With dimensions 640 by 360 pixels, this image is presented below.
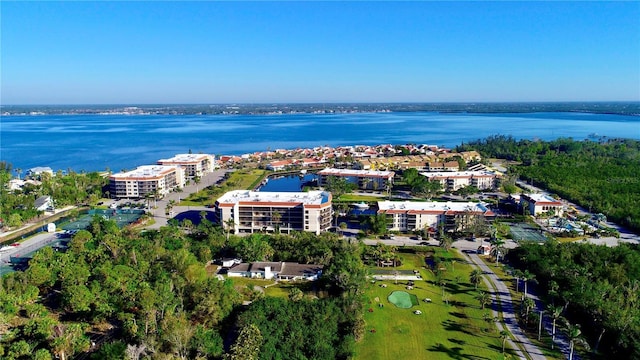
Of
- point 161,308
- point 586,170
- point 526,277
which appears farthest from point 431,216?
point 586,170

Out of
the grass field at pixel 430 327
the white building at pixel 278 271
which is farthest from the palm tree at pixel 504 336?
the white building at pixel 278 271

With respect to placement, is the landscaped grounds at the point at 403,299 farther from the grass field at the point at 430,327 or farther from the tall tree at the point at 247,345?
the tall tree at the point at 247,345

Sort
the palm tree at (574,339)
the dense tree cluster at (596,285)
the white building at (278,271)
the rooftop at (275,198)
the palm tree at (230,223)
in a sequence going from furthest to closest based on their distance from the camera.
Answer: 1. the rooftop at (275,198)
2. the palm tree at (230,223)
3. the white building at (278,271)
4. the dense tree cluster at (596,285)
5. the palm tree at (574,339)

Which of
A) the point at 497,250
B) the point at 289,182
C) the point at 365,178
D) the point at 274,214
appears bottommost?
the point at 497,250

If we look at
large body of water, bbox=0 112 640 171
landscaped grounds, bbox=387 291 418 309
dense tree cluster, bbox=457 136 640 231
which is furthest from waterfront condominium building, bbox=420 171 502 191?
large body of water, bbox=0 112 640 171

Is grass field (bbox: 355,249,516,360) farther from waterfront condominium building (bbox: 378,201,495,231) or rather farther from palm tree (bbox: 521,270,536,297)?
waterfront condominium building (bbox: 378,201,495,231)

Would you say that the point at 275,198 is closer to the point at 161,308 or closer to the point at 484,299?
the point at 161,308

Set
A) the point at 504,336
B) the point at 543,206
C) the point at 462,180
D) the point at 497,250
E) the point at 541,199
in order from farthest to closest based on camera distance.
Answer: the point at 462,180 < the point at 541,199 < the point at 543,206 < the point at 497,250 < the point at 504,336
